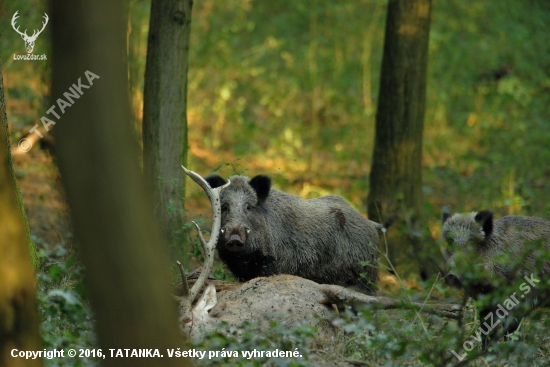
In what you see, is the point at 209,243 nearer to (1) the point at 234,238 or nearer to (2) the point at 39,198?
(1) the point at 234,238

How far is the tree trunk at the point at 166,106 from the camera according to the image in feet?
25.1

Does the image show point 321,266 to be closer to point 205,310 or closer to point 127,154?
point 205,310

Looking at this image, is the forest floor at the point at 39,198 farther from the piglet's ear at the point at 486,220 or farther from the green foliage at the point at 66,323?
the piglet's ear at the point at 486,220

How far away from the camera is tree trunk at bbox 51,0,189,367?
3.28 metres

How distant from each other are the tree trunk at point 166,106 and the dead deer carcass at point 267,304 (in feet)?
5.80

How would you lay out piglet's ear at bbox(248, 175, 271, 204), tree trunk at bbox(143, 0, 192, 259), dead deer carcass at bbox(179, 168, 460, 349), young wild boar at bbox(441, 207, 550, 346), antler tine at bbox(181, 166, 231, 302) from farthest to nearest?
tree trunk at bbox(143, 0, 192, 259) < piglet's ear at bbox(248, 175, 271, 204) < young wild boar at bbox(441, 207, 550, 346) < antler tine at bbox(181, 166, 231, 302) < dead deer carcass at bbox(179, 168, 460, 349)

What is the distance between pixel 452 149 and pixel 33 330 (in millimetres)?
15604

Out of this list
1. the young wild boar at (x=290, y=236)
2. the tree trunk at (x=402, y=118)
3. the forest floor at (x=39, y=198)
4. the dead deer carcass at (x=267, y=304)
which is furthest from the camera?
the tree trunk at (x=402, y=118)

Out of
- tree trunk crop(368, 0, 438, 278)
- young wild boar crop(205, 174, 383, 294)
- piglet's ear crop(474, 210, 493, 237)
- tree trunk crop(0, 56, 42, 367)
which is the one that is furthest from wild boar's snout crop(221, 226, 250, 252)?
tree trunk crop(368, 0, 438, 278)

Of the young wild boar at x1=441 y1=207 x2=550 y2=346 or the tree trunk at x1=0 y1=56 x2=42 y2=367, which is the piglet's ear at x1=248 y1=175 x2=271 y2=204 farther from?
the tree trunk at x1=0 y1=56 x2=42 y2=367

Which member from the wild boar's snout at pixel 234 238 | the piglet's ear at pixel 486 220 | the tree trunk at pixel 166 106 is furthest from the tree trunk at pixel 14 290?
the piglet's ear at pixel 486 220

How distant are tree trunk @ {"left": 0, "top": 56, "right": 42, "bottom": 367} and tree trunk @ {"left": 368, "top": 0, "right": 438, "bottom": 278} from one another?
6926 mm

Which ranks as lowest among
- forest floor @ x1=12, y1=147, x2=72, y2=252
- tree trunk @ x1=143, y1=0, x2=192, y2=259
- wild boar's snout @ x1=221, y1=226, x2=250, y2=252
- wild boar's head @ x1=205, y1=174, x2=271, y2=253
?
forest floor @ x1=12, y1=147, x2=72, y2=252

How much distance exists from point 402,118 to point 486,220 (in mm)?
3442
